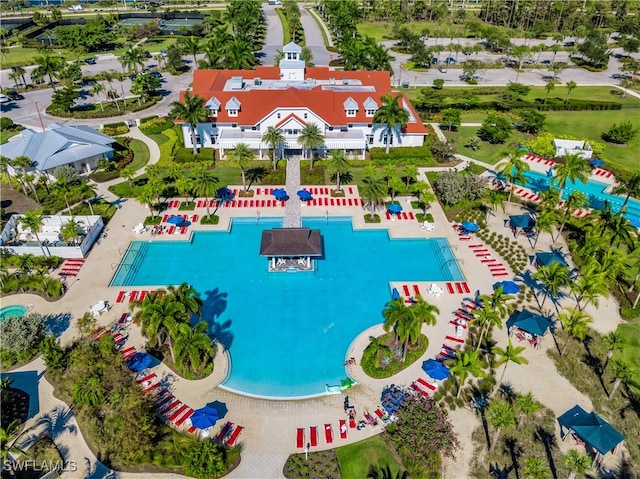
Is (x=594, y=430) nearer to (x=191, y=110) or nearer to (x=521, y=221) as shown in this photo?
(x=521, y=221)

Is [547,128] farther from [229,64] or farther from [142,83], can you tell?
[142,83]

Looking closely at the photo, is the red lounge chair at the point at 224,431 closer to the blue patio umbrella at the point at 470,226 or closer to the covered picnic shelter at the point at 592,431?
the covered picnic shelter at the point at 592,431

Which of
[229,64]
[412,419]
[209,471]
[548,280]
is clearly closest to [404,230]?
[548,280]

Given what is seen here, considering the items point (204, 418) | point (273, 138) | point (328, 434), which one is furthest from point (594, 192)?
point (204, 418)

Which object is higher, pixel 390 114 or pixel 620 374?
pixel 390 114

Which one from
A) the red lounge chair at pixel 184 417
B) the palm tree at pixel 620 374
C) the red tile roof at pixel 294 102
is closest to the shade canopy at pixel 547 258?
the palm tree at pixel 620 374

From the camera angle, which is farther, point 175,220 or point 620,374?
point 175,220

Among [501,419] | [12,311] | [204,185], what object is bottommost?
[12,311]
